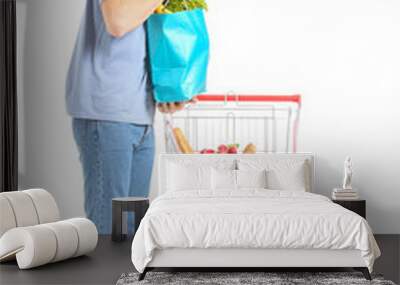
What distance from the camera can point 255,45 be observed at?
7.02 m

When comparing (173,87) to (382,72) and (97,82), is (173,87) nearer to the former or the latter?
(97,82)

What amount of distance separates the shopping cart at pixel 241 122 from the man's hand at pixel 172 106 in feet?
0.13

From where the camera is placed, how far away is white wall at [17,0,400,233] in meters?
6.99

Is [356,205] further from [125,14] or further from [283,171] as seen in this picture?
[125,14]

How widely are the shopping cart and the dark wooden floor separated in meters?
1.37

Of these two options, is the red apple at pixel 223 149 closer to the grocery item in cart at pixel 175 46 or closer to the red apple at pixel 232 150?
the red apple at pixel 232 150

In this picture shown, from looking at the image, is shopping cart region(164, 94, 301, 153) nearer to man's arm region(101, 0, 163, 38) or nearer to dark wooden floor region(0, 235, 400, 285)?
man's arm region(101, 0, 163, 38)

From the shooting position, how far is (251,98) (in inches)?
275

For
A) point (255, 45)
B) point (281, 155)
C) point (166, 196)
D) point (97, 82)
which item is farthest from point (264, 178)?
point (97, 82)

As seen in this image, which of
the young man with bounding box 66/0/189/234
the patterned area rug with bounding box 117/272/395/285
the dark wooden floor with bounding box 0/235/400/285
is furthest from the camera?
the young man with bounding box 66/0/189/234

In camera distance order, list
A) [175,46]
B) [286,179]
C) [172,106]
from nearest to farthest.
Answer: [286,179], [175,46], [172,106]

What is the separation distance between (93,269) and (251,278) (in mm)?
1230

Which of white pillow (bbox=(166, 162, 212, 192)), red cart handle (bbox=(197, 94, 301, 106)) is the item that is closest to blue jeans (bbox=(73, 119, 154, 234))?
white pillow (bbox=(166, 162, 212, 192))

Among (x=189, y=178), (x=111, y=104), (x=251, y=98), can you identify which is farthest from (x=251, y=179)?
(x=111, y=104)
